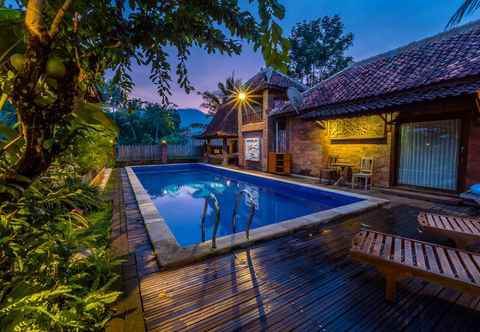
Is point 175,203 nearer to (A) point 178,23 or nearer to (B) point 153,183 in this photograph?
(B) point 153,183

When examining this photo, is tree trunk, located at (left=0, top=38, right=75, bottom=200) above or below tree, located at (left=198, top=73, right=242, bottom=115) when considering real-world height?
below

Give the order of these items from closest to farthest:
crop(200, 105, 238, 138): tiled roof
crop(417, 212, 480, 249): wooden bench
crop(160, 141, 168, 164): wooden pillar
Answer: crop(417, 212, 480, 249): wooden bench → crop(200, 105, 238, 138): tiled roof → crop(160, 141, 168, 164): wooden pillar

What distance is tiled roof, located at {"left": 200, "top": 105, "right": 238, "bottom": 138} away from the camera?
15.3 m

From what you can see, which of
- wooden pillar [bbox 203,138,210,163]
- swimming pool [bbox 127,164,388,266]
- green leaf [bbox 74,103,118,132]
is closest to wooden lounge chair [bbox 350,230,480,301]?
swimming pool [bbox 127,164,388,266]

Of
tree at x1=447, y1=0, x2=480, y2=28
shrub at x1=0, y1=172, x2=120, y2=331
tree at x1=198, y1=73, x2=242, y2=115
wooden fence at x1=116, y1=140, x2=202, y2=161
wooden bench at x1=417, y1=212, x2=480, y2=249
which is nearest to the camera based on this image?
shrub at x1=0, y1=172, x2=120, y2=331

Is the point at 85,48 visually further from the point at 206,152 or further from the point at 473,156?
the point at 206,152

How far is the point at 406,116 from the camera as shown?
613cm

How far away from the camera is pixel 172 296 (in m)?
2.02

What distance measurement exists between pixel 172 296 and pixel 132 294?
0.37 metres

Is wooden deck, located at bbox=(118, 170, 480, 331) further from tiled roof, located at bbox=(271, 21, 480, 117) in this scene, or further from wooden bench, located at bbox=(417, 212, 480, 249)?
tiled roof, located at bbox=(271, 21, 480, 117)

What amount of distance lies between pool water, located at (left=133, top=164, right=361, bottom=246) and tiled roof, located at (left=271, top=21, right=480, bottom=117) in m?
2.88

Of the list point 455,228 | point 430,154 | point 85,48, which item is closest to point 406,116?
point 430,154

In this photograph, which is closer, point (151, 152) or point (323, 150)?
point (323, 150)

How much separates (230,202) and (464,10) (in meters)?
6.40
